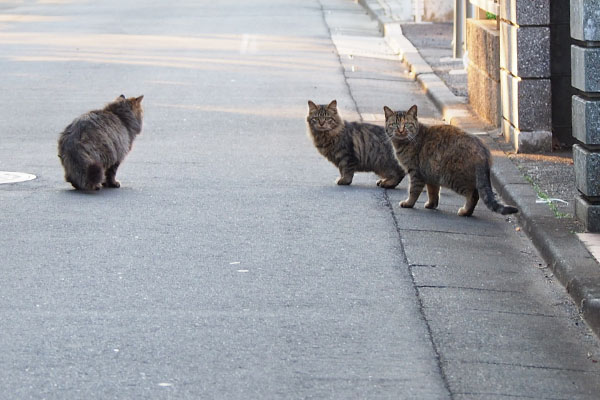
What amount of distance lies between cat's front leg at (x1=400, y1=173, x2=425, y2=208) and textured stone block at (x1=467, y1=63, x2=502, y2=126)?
345 cm

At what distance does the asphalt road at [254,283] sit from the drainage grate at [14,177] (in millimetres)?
178

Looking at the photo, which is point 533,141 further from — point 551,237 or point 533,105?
point 551,237

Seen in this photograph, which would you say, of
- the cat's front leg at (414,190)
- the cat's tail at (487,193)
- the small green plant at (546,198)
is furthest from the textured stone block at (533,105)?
the cat's tail at (487,193)

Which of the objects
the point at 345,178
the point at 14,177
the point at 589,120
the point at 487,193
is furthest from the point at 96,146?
the point at 589,120

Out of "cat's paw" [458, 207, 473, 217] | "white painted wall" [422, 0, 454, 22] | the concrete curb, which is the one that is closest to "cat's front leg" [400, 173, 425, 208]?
"cat's paw" [458, 207, 473, 217]

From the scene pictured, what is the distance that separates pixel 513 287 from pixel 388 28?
62.1ft

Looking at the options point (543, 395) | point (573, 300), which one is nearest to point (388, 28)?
point (573, 300)

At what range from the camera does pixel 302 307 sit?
22.1 ft

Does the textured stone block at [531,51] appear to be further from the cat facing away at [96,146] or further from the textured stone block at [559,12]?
the cat facing away at [96,146]

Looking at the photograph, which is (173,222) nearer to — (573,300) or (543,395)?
(573,300)

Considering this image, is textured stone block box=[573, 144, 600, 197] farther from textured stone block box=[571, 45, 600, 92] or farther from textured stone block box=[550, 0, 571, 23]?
textured stone block box=[550, 0, 571, 23]

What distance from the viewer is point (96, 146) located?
10164 millimetres

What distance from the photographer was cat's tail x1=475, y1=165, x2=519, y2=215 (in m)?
8.77

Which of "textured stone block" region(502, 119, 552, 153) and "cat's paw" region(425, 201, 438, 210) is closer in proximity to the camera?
"cat's paw" region(425, 201, 438, 210)
